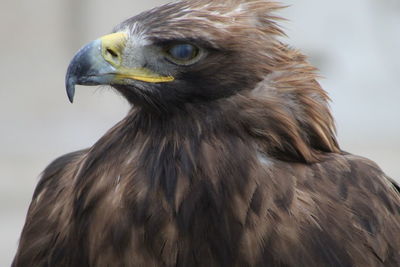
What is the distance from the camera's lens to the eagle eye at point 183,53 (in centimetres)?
364

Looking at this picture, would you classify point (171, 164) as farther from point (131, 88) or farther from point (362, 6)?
point (362, 6)

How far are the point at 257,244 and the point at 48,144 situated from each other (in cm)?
589

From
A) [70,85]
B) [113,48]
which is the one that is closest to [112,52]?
[113,48]

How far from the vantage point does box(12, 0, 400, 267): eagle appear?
3.66 metres

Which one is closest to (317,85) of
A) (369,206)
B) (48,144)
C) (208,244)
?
(369,206)

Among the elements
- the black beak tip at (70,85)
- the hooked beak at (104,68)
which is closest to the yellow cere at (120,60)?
the hooked beak at (104,68)

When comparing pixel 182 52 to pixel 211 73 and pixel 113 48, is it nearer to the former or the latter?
pixel 211 73

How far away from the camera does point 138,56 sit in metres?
3.68

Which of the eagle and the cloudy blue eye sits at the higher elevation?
the cloudy blue eye

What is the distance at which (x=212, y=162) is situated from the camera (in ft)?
12.2

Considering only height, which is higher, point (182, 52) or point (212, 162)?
point (182, 52)

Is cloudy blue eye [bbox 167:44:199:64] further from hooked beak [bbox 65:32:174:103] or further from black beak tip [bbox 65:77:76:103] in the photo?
black beak tip [bbox 65:77:76:103]

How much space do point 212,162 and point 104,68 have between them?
492mm

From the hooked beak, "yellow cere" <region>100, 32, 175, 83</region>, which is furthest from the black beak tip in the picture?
"yellow cere" <region>100, 32, 175, 83</region>
